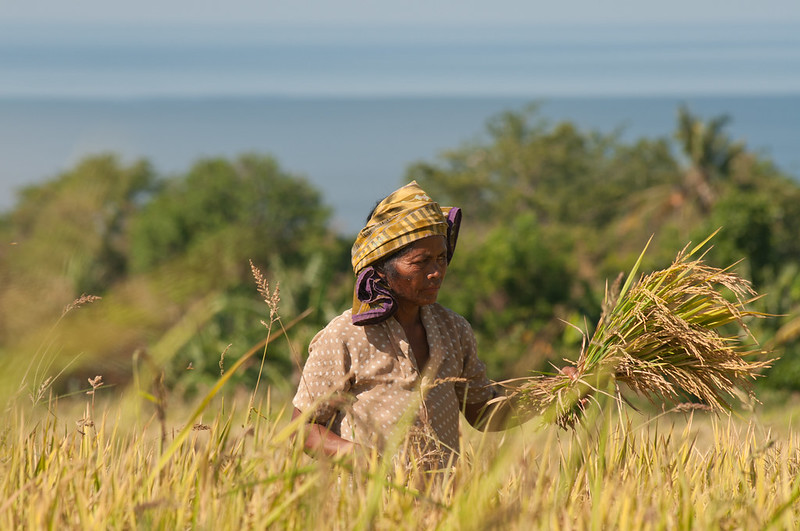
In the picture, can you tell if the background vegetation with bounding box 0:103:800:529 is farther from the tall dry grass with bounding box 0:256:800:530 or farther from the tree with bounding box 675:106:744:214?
the tree with bounding box 675:106:744:214

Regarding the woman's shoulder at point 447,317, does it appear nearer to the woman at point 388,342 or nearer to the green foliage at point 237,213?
the woman at point 388,342

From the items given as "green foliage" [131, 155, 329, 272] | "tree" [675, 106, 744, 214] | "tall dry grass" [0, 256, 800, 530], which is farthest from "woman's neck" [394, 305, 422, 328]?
"tree" [675, 106, 744, 214]

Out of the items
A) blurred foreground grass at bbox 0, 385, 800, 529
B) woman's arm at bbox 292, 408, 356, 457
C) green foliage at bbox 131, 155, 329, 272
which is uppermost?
green foliage at bbox 131, 155, 329, 272

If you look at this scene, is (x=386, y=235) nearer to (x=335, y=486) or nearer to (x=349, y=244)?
(x=335, y=486)

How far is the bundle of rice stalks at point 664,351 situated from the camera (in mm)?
2484

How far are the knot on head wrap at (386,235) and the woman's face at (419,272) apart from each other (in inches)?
1.1

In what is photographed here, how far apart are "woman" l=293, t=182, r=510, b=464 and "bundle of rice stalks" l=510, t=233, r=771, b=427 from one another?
23 cm

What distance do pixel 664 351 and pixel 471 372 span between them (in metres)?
0.56

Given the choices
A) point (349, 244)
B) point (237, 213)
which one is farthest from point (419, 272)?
point (237, 213)

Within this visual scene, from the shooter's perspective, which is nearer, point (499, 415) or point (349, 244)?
point (499, 415)

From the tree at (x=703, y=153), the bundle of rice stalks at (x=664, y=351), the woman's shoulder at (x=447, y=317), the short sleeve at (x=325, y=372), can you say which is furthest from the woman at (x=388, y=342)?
the tree at (x=703, y=153)

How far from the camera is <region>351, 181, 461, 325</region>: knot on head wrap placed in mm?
2477

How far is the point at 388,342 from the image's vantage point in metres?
2.56

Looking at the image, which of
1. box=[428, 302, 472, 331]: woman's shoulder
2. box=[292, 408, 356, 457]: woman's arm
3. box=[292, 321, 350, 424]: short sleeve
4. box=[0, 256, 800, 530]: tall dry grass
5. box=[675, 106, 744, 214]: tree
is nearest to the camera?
box=[0, 256, 800, 530]: tall dry grass
